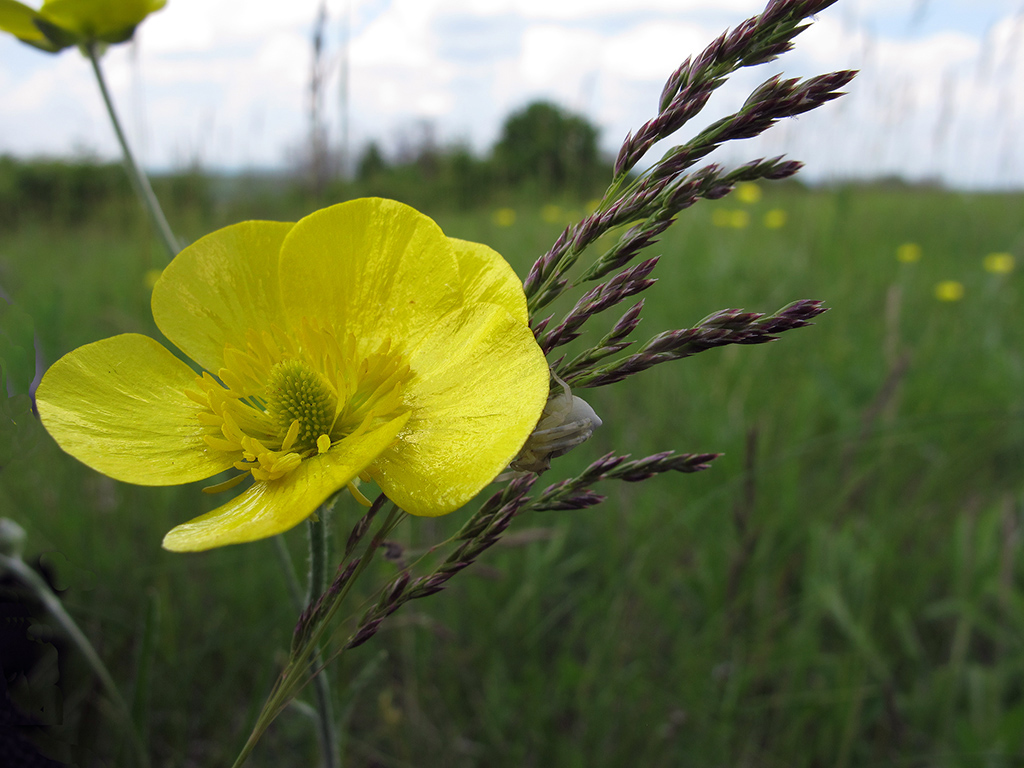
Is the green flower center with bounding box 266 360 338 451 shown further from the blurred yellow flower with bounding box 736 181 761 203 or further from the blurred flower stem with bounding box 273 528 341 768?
the blurred yellow flower with bounding box 736 181 761 203

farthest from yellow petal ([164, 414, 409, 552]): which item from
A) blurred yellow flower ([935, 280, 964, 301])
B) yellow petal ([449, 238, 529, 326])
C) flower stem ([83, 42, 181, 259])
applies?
blurred yellow flower ([935, 280, 964, 301])

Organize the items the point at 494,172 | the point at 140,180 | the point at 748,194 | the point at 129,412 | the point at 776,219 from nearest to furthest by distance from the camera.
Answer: the point at 129,412
the point at 140,180
the point at 776,219
the point at 748,194
the point at 494,172

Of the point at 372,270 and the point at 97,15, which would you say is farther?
the point at 97,15

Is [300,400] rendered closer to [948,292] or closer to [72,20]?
[72,20]

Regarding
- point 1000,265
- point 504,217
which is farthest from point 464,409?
point 504,217

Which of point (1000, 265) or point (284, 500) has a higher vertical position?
point (284, 500)

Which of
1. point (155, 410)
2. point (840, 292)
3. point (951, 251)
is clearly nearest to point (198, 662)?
point (155, 410)

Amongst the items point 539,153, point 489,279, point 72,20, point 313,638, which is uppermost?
point 72,20
